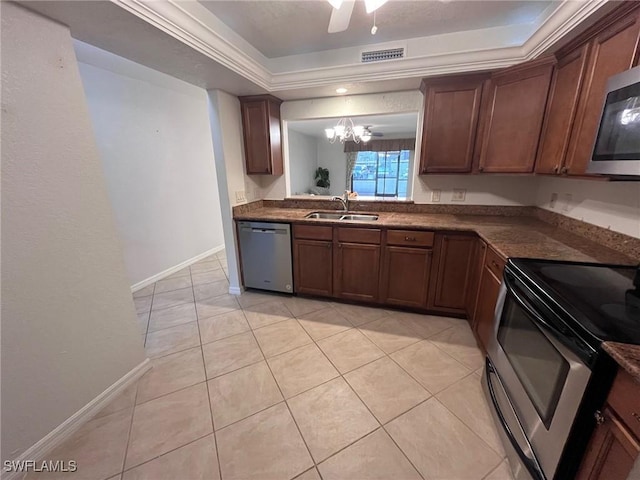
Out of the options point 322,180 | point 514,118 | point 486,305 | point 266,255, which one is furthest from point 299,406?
point 322,180

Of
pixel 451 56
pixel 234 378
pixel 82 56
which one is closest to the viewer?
pixel 234 378

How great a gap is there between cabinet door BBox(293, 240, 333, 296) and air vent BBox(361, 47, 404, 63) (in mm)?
1800

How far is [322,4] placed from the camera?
1.85 metres

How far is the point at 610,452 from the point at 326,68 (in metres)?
2.87

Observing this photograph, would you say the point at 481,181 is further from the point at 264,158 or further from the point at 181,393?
the point at 181,393

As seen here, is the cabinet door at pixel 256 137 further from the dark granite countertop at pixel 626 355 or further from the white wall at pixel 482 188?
the dark granite countertop at pixel 626 355

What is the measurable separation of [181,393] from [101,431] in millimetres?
415

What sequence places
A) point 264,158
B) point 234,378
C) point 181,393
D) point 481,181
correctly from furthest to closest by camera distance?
point 264,158
point 481,181
point 234,378
point 181,393

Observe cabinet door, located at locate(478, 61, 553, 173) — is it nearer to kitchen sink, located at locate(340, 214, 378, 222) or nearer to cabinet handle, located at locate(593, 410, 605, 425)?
kitchen sink, located at locate(340, 214, 378, 222)

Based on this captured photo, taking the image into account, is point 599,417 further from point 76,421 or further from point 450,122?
point 76,421

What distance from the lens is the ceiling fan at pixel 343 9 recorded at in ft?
4.07

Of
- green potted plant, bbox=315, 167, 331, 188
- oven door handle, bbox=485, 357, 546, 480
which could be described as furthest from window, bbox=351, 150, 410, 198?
oven door handle, bbox=485, 357, 546, 480

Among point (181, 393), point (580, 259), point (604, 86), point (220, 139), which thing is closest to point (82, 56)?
point (220, 139)

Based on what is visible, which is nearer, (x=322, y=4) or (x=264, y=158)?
(x=322, y=4)
